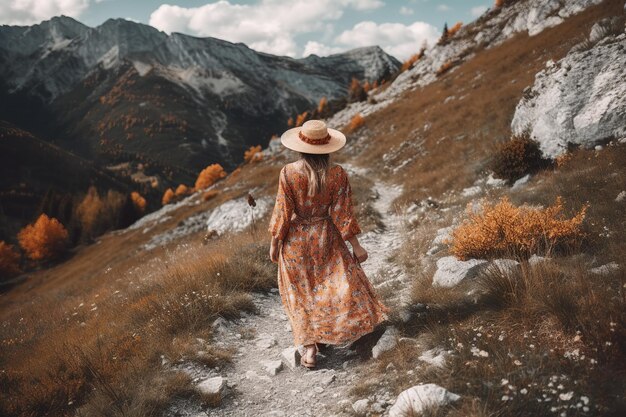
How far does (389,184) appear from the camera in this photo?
19438 mm

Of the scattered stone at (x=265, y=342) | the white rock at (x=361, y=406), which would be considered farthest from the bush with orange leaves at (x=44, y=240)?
the white rock at (x=361, y=406)

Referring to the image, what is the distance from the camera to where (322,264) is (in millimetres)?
4871

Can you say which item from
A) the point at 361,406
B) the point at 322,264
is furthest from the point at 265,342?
the point at 361,406

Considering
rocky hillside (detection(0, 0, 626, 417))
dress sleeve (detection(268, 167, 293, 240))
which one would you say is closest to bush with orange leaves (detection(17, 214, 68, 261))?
rocky hillside (detection(0, 0, 626, 417))

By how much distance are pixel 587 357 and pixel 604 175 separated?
20.2 feet

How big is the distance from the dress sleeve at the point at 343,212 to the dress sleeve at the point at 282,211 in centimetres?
58

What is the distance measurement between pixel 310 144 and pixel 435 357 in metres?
2.75

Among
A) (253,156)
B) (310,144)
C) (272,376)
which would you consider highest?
(253,156)

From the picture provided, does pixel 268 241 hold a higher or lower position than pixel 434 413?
higher

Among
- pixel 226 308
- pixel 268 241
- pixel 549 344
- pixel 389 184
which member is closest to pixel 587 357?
pixel 549 344

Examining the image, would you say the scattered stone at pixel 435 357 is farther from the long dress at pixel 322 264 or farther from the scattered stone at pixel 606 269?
the scattered stone at pixel 606 269

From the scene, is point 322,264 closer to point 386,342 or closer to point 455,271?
point 386,342

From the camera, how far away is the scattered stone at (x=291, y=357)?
4793 millimetres

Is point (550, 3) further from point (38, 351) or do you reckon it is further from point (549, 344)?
point (38, 351)
